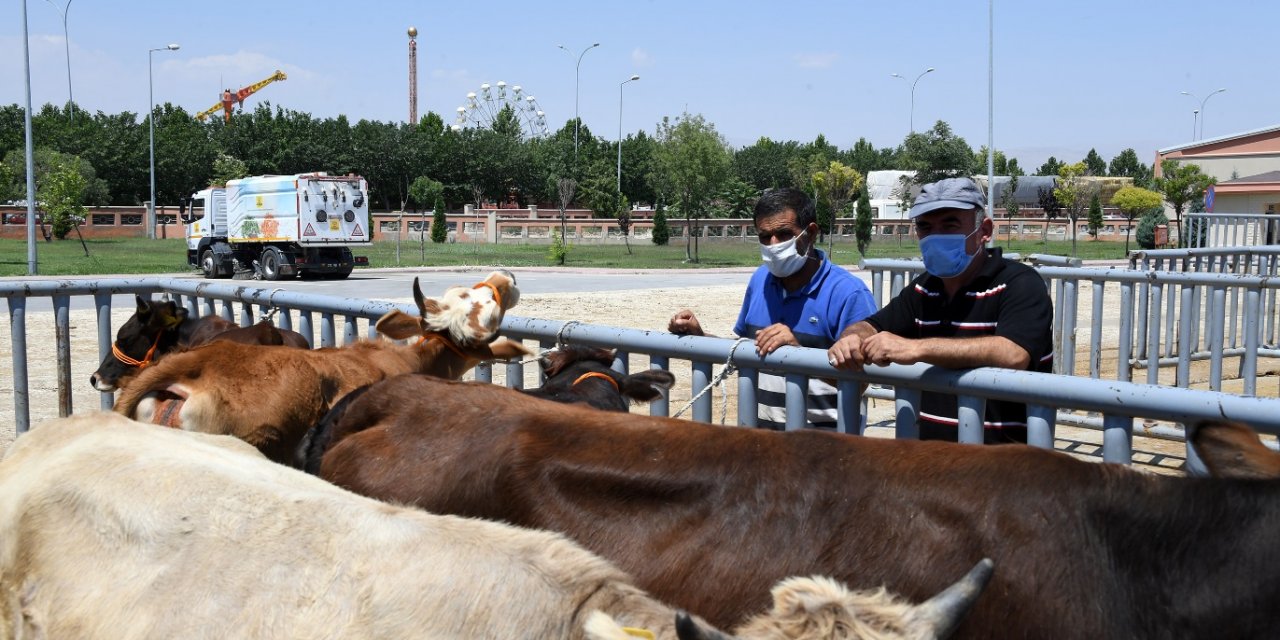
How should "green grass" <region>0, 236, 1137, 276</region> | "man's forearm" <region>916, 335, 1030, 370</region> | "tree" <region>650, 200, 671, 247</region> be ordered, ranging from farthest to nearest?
"tree" <region>650, 200, 671, 247</region>
"green grass" <region>0, 236, 1137, 276</region>
"man's forearm" <region>916, 335, 1030, 370</region>

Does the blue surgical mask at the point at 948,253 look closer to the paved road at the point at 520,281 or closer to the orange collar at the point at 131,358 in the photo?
the orange collar at the point at 131,358

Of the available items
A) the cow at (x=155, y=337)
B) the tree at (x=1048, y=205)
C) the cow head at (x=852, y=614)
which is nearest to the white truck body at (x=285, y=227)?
the cow at (x=155, y=337)

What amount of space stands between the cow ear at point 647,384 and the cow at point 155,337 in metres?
2.68

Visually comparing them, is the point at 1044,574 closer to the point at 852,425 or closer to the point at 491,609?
the point at 491,609

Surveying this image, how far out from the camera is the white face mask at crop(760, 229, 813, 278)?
15.9 ft

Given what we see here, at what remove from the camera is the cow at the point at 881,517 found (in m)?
2.29

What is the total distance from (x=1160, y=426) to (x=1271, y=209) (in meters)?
37.6

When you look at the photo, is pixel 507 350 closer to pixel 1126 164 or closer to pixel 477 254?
pixel 477 254

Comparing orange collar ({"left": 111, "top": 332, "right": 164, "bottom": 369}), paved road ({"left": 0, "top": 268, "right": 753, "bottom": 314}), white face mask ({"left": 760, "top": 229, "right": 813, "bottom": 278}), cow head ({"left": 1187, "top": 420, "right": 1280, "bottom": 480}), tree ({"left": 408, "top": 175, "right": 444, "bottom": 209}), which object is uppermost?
tree ({"left": 408, "top": 175, "right": 444, "bottom": 209})

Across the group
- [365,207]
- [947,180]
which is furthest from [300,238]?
[947,180]

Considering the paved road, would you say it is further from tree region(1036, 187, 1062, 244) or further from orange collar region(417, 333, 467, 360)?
tree region(1036, 187, 1062, 244)

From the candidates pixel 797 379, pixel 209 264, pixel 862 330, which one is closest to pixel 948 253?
pixel 862 330

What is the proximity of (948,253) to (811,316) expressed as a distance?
109 centimetres

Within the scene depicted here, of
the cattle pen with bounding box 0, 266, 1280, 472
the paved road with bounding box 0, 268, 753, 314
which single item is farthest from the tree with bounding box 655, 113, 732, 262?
the cattle pen with bounding box 0, 266, 1280, 472
